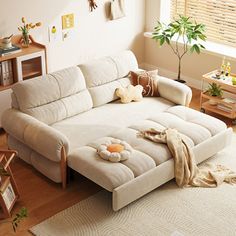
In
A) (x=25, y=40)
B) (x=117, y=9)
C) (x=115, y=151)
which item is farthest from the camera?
(x=117, y=9)

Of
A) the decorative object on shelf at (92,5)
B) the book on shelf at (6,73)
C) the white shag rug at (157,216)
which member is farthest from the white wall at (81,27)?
the white shag rug at (157,216)

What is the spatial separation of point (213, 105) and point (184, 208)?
1.94 meters

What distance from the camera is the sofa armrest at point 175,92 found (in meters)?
5.31

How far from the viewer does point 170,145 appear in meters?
4.41

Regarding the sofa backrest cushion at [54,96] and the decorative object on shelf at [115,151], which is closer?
the decorative object on shelf at [115,151]

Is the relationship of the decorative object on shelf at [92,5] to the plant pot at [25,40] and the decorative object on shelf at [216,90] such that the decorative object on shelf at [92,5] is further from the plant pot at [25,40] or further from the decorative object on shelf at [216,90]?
the decorative object on shelf at [216,90]

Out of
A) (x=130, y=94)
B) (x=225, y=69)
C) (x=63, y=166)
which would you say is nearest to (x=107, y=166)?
(x=63, y=166)

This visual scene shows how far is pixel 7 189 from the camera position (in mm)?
4051

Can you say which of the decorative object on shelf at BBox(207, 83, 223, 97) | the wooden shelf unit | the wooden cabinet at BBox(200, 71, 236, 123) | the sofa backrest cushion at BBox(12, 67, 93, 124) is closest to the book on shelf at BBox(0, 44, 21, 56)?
the wooden shelf unit

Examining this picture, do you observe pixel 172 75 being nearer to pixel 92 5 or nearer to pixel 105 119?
pixel 92 5

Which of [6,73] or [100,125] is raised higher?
[6,73]

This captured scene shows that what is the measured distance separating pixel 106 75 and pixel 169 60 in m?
1.77

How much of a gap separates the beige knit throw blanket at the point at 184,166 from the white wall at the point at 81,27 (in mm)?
1911

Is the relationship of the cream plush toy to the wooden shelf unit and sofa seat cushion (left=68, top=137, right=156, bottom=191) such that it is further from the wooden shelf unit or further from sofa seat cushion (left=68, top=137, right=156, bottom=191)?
sofa seat cushion (left=68, top=137, right=156, bottom=191)
